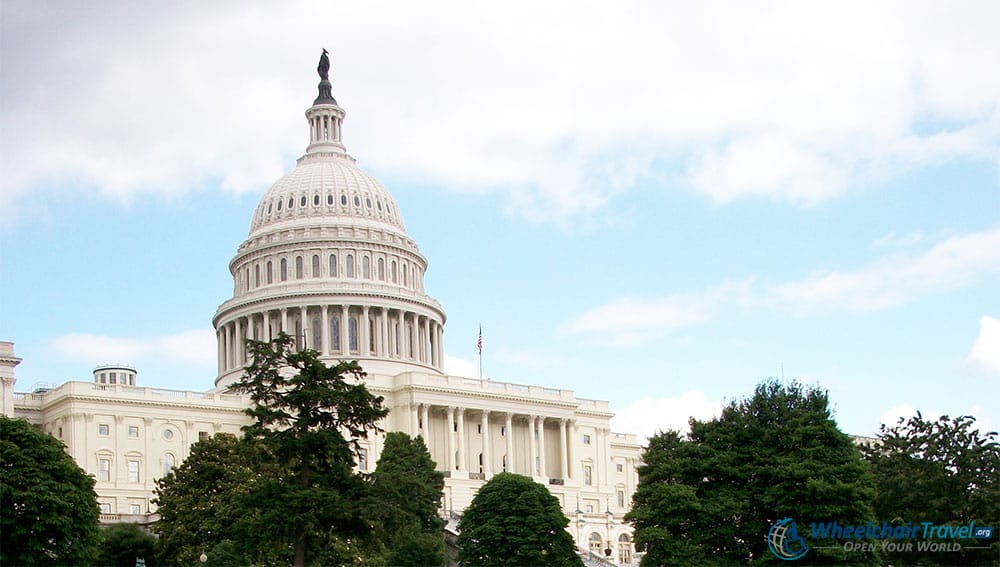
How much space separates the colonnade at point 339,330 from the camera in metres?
167

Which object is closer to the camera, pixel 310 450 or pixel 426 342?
pixel 310 450

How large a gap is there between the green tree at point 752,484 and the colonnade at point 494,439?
2257 inches

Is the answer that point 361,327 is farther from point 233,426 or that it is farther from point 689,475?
point 689,475

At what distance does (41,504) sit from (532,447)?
82.5 metres

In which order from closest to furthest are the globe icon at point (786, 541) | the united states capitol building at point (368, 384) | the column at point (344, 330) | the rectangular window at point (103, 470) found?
1. the globe icon at point (786, 541)
2. the rectangular window at point (103, 470)
3. the united states capitol building at point (368, 384)
4. the column at point (344, 330)

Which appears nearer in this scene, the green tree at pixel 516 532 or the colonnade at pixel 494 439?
the green tree at pixel 516 532

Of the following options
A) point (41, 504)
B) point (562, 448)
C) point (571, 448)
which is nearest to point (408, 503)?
point (41, 504)

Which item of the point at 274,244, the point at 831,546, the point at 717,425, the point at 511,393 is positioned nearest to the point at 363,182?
the point at 274,244

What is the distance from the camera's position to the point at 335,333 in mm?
168375

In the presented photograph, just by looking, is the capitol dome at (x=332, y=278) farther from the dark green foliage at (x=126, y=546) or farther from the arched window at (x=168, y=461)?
the dark green foliage at (x=126, y=546)

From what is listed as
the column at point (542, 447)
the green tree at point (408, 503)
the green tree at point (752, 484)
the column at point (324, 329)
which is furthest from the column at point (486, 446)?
the green tree at point (752, 484)

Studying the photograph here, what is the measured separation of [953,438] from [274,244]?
101 metres

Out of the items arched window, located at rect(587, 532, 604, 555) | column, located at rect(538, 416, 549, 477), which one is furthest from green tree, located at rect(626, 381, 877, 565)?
column, located at rect(538, 416, 549, 477)

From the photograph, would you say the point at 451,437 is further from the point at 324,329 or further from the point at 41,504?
the point at 41,504
